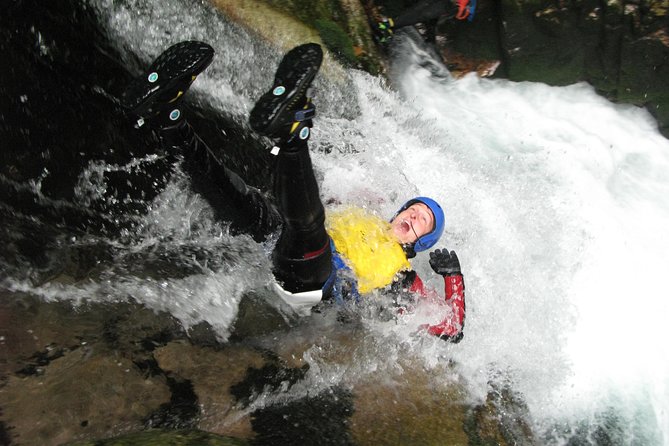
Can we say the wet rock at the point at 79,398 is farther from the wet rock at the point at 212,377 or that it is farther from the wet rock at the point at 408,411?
the wet rock at the point at 408,411

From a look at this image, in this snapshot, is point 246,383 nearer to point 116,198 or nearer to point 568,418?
point 116,198

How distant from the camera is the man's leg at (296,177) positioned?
229 cm

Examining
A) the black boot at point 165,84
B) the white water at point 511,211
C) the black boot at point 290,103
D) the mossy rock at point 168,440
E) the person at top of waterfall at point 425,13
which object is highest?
the black boot at point 165,84

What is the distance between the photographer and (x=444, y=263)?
3.84m

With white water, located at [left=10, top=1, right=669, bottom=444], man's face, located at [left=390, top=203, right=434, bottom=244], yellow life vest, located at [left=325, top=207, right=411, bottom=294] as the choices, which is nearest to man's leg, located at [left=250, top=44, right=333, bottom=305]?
yellow life vest, located at [left=325, top=207, right=411, bottom=294]

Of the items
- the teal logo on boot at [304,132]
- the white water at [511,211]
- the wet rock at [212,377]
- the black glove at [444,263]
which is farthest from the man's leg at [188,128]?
the black glove at [444,263]

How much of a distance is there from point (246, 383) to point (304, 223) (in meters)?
0.97

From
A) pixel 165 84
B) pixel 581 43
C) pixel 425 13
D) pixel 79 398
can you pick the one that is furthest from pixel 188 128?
pixel 581 43

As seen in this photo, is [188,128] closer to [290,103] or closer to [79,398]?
[290,103]

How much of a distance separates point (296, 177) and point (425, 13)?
357 cm

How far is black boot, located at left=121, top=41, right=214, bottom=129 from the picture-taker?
8.14 feet

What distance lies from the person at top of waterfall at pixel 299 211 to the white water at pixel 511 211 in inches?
15.9

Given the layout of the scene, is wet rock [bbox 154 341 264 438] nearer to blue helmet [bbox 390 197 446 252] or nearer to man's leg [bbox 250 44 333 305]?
man's leg [bbox 250 44 333 305]

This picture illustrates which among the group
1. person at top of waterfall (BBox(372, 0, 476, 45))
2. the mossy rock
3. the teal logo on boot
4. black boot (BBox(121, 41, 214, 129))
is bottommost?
the mossy rock
